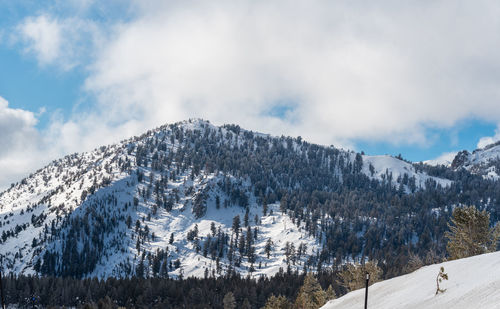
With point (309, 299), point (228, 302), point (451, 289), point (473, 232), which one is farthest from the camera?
point (228, 302)

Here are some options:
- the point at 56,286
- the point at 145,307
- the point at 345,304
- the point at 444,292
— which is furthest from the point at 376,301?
the point at 56,286

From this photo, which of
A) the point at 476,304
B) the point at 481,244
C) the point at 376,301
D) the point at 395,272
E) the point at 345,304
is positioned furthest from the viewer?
the point at 395,272

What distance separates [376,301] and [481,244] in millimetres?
26986

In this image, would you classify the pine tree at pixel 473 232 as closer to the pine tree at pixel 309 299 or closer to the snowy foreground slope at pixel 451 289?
the snowy foreground slope at pixel 451 289

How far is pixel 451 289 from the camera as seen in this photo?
111ft

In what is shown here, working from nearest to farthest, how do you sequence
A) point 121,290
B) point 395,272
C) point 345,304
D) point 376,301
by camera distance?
point 376,301 < point 345,304 < point 121,290 < point 395,272

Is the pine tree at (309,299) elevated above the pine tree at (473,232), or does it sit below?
below

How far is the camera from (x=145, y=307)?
435 feet

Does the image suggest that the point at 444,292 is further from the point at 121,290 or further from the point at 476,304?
the point at 121,290

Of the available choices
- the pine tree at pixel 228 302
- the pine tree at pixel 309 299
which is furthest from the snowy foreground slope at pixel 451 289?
the pine tree at pixel 228 302

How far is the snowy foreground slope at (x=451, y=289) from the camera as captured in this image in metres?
29.2

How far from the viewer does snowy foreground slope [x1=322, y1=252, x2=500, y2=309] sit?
96.0 feet

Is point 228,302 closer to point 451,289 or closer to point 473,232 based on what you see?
point 473,232

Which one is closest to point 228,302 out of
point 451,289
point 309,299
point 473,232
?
point 309,299
